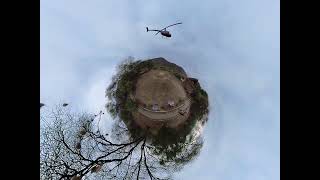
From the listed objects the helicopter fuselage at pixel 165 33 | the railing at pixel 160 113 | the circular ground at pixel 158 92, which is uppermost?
the helicopter fuselage at pixel 165 33

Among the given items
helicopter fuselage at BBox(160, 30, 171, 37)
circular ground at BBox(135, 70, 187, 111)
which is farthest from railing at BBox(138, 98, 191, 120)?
helicopter fuselage at BBox(160, 30, 171, 37)

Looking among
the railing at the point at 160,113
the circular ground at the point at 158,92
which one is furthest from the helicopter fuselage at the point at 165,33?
the railing at the point at 160,113

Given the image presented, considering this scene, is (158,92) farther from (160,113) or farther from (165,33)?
(165,33)

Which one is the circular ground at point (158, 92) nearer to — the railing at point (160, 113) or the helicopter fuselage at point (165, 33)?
the railing at point (160, 113)

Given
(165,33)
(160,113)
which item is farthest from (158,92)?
(165,33)
